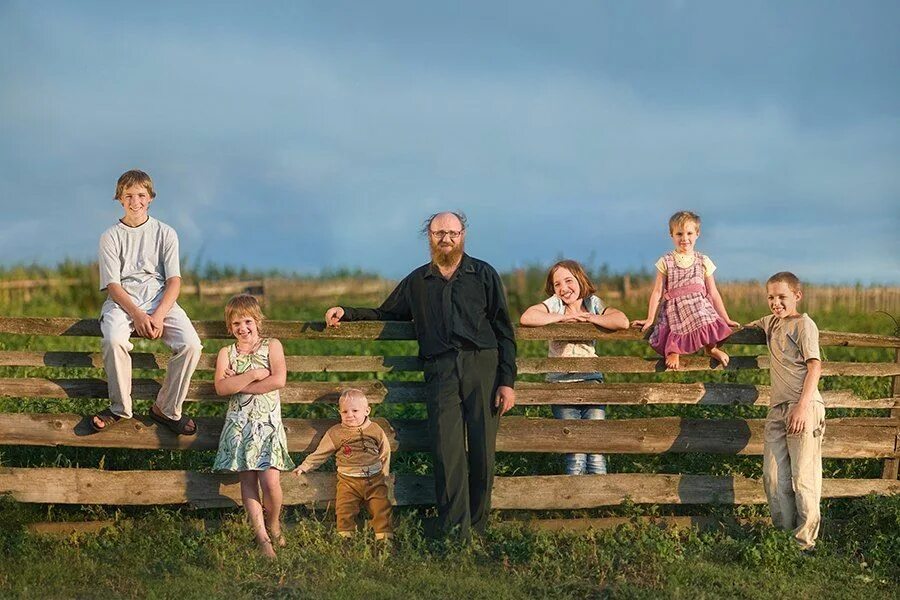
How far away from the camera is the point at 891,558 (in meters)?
8.29

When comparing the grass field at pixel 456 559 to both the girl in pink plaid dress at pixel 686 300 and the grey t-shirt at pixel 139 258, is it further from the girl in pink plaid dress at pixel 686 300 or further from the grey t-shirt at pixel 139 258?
the grey t-shirt at pixel 139 258

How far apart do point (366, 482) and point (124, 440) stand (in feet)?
7.01

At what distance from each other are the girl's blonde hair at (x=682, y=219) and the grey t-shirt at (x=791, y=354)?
1031 mm

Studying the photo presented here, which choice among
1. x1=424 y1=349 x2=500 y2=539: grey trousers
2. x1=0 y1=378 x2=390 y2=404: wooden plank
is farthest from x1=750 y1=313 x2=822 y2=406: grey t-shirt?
x1=0 y1=378 x2=390 y2=404: wooden plank

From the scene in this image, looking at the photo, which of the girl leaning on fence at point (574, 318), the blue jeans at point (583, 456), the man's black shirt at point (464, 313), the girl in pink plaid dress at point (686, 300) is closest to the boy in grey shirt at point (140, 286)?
the man's black shirt at point (464, 313)

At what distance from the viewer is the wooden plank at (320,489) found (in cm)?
850

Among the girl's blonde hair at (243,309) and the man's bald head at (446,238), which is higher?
the man's bald head at (446,238)

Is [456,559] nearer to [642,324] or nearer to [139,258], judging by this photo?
[642,324]

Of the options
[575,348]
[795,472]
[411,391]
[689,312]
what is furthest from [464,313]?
[795,472]

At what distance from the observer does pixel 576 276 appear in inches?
345

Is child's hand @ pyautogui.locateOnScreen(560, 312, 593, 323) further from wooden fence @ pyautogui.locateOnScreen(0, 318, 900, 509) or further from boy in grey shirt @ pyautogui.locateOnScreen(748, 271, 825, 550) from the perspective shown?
boy in grey shirt @ pyautogui.locateOnScreen(748, 271, 825, 550)

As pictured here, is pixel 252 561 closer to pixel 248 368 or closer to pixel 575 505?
pixel 248 368

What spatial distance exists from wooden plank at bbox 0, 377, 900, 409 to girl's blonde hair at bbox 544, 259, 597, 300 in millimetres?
777

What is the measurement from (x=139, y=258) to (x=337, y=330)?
1.61 meters
